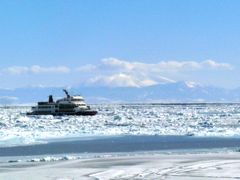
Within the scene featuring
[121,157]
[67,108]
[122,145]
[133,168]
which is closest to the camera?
[133,168]

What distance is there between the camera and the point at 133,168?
18.4 metres

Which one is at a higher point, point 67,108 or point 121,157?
point 67,108

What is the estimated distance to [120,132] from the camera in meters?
39.9

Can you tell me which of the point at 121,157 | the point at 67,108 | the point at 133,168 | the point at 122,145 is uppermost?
the point at 67,108

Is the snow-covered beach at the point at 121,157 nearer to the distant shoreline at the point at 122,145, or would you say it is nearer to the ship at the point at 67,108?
the distant shoreline at the point at 122,145

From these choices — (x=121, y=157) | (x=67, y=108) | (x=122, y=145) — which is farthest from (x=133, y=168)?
(x=67, y=108)

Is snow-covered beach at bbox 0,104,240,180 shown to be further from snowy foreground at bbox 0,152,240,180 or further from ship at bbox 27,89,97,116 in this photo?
ship at bbox 27,89,97,116

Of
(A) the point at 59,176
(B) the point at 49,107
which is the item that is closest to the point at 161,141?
(A) the point at 59,176

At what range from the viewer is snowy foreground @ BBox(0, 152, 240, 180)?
16.7 meters

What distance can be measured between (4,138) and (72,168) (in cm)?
1484

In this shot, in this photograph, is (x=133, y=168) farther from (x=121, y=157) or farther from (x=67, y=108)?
(x=67, y=108)

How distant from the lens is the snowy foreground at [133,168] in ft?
54.6

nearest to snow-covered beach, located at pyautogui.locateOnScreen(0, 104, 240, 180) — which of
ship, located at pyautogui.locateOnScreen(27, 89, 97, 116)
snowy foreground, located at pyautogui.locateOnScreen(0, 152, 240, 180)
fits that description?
snowy foreground, located at pyautogui.locateOnScreen(0, 152, 240, 180)

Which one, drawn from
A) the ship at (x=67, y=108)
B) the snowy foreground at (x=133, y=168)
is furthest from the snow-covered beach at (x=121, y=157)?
the ship at (x=67, y=108)
